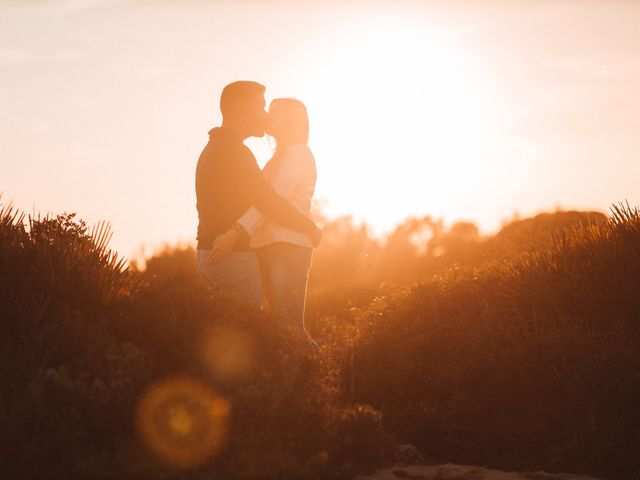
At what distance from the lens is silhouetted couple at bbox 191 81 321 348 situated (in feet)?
27.9

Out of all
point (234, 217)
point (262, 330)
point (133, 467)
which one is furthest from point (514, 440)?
point (133, 467)

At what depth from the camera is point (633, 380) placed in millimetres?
8898

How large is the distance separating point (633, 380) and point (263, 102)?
462 centimetres

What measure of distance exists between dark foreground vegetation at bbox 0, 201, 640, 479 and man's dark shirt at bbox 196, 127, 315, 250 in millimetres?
575

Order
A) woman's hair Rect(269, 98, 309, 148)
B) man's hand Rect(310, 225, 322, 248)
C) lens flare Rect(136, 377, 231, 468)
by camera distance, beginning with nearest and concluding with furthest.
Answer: lens flare Rect(136, 377, 231, 468) → man's hand Rect(310, 225, 322, 248) → woman's hair Rect(269, 98, 309, 148)

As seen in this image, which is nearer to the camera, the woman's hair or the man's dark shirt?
the man's dark shirt

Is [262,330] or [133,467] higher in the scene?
[262,330]

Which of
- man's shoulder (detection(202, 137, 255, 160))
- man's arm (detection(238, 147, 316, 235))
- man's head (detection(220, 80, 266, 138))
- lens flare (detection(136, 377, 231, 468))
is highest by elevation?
man's head (detection(220, 80, 266, 138))

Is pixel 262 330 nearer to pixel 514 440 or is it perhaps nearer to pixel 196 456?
pixel 196 456

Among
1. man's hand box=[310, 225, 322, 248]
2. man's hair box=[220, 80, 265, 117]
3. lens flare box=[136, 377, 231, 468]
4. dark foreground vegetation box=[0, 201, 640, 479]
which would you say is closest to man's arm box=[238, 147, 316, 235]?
man's hand box=[310, 225, 322, 248]

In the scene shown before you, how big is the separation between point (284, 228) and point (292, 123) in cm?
119

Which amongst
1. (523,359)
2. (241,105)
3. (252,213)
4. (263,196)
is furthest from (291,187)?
(523,359)

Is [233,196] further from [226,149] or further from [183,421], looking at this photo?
[183,421]

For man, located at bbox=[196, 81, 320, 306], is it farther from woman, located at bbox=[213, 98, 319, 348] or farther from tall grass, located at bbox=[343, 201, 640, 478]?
tall grass, located at bbox=[343, 201, 640, 478]
